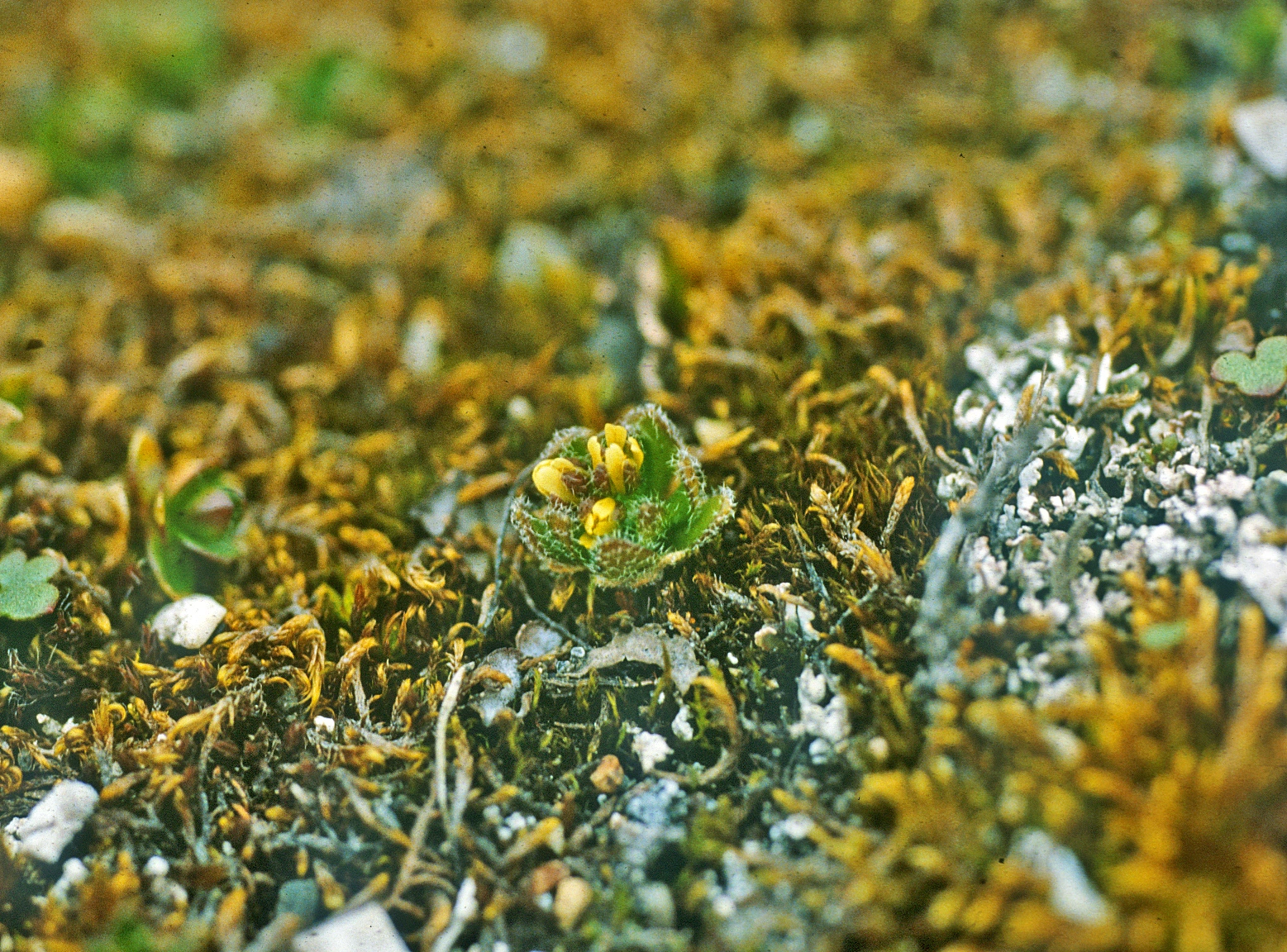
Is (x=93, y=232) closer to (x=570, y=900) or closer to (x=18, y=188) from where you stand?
(x=18, y=188)

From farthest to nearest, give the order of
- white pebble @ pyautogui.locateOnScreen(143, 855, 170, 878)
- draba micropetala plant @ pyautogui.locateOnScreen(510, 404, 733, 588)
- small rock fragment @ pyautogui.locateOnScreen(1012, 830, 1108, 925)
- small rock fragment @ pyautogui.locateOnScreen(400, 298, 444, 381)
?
small rock fragment @ pyautogui.locateOnScreen(400, 298, 444, 381), draba micropetala plant @ pyautogui.locateOnScreen(510, 404, 733, 588), white pebble @ pyautogui.locateOnScreen(143, 855, 170, 878), small rock fragment @ pyautogui.locateOnScreen(1012, 830, 1108, 925)

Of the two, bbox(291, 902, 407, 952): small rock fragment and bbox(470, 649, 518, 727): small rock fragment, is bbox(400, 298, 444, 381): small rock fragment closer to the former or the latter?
Answer: bbox(470, 649, 518, 727): small rock fragment

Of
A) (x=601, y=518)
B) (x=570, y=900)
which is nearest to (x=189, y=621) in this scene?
(x=601, y=518)

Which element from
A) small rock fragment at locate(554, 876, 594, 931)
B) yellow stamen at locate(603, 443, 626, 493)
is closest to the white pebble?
small rock fragment at locate(554, 876, 594, 931)

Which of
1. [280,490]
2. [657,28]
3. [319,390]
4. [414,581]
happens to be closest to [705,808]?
[414,581]

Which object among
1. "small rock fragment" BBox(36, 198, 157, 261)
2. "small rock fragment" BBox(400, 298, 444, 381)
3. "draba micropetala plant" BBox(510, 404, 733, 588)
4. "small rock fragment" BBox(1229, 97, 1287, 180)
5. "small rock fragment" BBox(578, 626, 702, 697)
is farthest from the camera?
"small rock fragment" BBox(36, 198, 157, 261)
